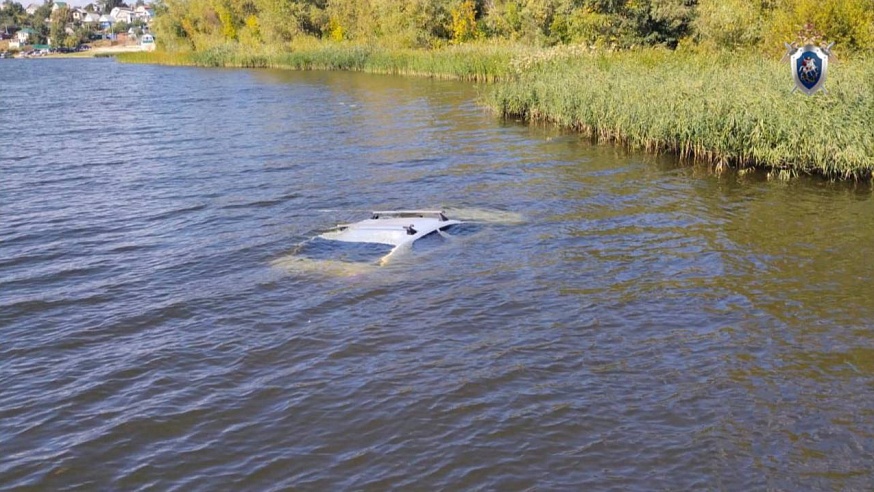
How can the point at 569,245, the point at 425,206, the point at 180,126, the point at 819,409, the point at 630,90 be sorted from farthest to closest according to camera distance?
the point at 180,126
the point at 630,90
the point at 425,206
the point at 569,245
the point at 819,409

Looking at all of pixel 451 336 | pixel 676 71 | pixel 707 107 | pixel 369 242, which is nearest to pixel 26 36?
pixel 676 71

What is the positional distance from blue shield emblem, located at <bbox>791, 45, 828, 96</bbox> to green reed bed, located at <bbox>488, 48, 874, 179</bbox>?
34cm

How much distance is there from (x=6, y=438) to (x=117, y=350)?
2.21 m

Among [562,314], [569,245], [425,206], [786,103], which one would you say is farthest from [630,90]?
[562,314]

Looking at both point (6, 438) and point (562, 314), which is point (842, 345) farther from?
point (6, 438)

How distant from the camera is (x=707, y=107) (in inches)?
781

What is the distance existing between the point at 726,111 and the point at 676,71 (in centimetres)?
546

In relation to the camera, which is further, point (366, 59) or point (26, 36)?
point (26, 36)

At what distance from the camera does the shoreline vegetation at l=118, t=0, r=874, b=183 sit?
1823cm

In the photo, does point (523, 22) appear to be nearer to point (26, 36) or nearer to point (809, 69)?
point (809, 69)

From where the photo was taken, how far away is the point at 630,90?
2322 cm

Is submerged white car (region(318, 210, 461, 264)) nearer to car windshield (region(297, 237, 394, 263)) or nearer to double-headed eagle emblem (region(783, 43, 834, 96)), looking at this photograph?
car windshield (region(297, 237, 394, 263))

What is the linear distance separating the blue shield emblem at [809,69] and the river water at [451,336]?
7.73ft

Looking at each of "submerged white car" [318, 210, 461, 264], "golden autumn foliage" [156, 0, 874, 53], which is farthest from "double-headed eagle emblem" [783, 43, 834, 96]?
"submerged white car" [318, 210, 461, 264]
